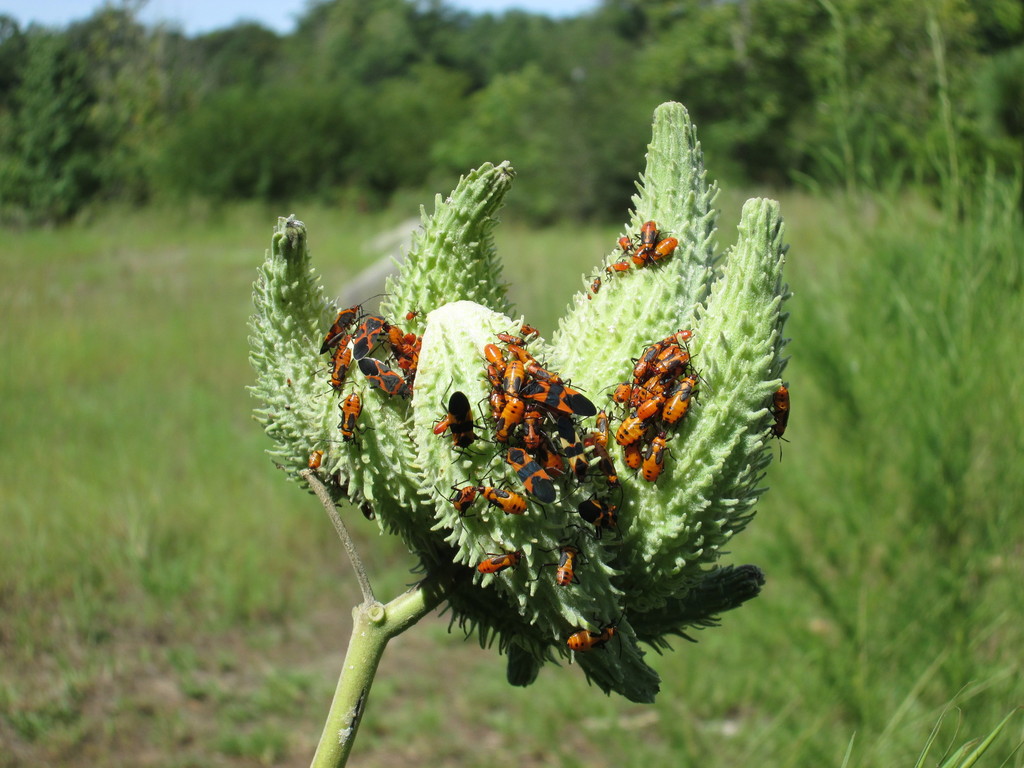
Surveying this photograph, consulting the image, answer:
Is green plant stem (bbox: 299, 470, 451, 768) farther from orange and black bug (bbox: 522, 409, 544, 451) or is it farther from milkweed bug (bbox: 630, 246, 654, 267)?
milkweed bug (bbox: 630, 246, 654, 267)

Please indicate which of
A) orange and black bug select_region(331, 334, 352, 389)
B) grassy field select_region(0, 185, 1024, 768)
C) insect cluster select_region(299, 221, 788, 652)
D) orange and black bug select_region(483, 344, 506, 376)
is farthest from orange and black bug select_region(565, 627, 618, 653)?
grassy field select_region(0, 185, 1024, 768)

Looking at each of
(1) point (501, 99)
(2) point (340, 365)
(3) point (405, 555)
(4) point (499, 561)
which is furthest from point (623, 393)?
(1) point (501, 99)

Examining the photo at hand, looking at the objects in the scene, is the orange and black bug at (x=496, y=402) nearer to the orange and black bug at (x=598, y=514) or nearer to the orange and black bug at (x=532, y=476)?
the orange and black bug at (x=532, y=476)

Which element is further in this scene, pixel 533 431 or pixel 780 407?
pixel 780 407

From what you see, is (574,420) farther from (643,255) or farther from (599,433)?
(643,255)

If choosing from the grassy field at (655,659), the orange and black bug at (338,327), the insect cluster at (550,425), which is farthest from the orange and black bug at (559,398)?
the grassy field at (655,659)
